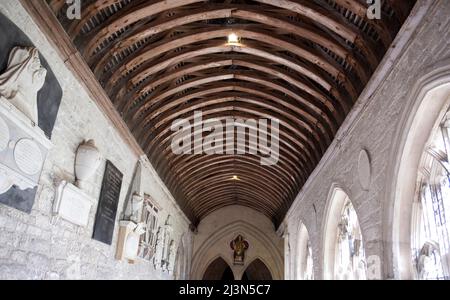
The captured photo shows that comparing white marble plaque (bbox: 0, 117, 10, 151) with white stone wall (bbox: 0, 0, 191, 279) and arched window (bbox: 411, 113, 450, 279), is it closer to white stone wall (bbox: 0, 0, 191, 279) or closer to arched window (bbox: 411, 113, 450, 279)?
white stone wall (bbox: 0, 0, 191, 279)

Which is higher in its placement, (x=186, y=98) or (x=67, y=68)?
(x=186, y=98)

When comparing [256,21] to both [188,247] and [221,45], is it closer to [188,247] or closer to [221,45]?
[221,45]

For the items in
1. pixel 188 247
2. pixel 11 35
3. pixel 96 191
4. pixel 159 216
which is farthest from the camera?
pixel 188 247

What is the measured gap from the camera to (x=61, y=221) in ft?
12.9

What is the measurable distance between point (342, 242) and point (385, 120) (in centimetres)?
274

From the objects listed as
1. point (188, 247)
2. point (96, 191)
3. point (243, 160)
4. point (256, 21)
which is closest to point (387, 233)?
point (256, 21)

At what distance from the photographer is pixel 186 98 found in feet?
21.5

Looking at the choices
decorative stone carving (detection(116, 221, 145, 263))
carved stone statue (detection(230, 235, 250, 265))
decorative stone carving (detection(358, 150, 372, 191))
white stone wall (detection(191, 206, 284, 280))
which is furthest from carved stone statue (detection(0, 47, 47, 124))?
carved stone statue (detection(230, 235, 250, 265))

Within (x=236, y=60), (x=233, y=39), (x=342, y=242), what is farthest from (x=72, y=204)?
(x=342, y=242)

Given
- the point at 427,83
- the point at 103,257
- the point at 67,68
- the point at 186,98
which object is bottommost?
the point at 103,257

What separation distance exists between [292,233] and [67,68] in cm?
784

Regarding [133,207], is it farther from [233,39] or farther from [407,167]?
[407,167]

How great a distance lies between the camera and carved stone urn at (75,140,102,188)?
4227 mm

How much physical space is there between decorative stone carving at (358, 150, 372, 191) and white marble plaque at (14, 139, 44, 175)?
3.38 meters
